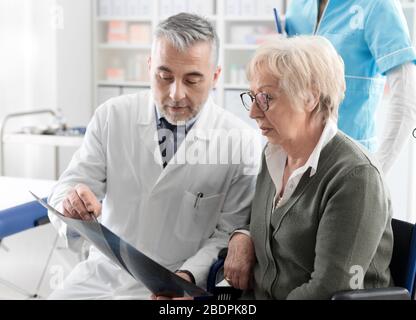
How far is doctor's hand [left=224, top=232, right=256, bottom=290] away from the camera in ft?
4.47

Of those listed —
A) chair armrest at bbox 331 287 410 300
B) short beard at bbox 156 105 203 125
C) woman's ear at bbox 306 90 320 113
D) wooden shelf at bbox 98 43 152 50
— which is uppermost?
wooden shelf at bbox 98 43 152 50

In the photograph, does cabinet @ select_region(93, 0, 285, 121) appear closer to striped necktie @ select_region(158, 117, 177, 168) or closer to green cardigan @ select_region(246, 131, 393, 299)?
striped necktie @ select_region(158, 117, 177, 168)

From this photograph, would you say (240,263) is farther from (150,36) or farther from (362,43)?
(150,36)

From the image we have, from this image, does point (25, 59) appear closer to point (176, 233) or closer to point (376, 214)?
point (176, 233)

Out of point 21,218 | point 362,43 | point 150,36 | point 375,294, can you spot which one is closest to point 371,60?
point 362,43

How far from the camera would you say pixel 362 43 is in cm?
180

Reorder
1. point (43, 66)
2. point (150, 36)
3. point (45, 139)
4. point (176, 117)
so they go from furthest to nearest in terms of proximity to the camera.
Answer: point (150, 36)
point (43, 66)
point (45, 139)
point (176, 117)

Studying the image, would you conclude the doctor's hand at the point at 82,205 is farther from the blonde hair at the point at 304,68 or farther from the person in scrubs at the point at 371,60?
the person in scrubs at the point at 371,60

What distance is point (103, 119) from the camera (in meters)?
1.61

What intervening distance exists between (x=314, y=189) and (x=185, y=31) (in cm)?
49

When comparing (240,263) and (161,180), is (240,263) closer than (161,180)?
Yes

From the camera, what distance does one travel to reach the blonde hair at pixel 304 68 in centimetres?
119

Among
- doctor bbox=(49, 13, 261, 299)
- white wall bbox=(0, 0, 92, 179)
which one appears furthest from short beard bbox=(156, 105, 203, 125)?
white wall bbox=(0, 0, 92, 179)

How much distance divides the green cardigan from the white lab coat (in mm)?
242
